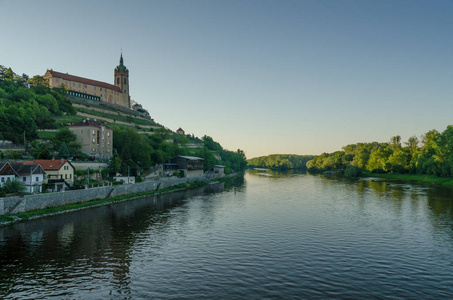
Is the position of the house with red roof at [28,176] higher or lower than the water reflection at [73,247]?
higher

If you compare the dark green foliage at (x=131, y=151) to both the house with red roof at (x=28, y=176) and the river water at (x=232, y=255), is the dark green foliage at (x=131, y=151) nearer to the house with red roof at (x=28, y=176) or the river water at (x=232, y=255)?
the house with red roof at (x=28, y=176)

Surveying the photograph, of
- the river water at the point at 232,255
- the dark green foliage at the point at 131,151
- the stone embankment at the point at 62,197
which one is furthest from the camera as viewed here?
the dark green foliage at the point at 131,151

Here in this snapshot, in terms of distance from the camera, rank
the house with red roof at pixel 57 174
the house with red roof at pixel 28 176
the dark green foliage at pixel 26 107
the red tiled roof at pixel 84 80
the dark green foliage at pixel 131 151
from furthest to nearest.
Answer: the red tiled roof at pixel 84 80, the dark green foliage at pixel 131 151, the dark green foliage at pixel 26 107, the house with red roof at pixel 57 174, the house with red roof at pixel 28 176

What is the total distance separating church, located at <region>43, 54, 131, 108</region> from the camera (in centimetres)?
13338

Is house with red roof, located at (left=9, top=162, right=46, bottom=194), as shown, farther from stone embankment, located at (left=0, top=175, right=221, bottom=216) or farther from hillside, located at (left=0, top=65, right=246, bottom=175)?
hillside, located at (left=0, top=65, right=246, bottom=175)

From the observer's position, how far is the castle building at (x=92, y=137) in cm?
8067

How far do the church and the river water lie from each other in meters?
107

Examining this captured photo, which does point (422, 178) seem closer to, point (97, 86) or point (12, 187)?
point (12, 187)

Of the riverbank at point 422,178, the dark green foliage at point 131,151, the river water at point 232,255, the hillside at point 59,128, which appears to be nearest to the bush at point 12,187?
the river water at point 232,255

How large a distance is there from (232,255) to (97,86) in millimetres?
141471

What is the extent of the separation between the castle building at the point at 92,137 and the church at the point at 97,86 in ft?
194

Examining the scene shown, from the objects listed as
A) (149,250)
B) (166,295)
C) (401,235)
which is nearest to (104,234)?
(149,250)

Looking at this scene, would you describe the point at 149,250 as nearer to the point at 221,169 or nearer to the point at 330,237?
the point at 330,237

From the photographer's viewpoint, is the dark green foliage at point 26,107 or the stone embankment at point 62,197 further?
the dark green foliage at point 26,107
